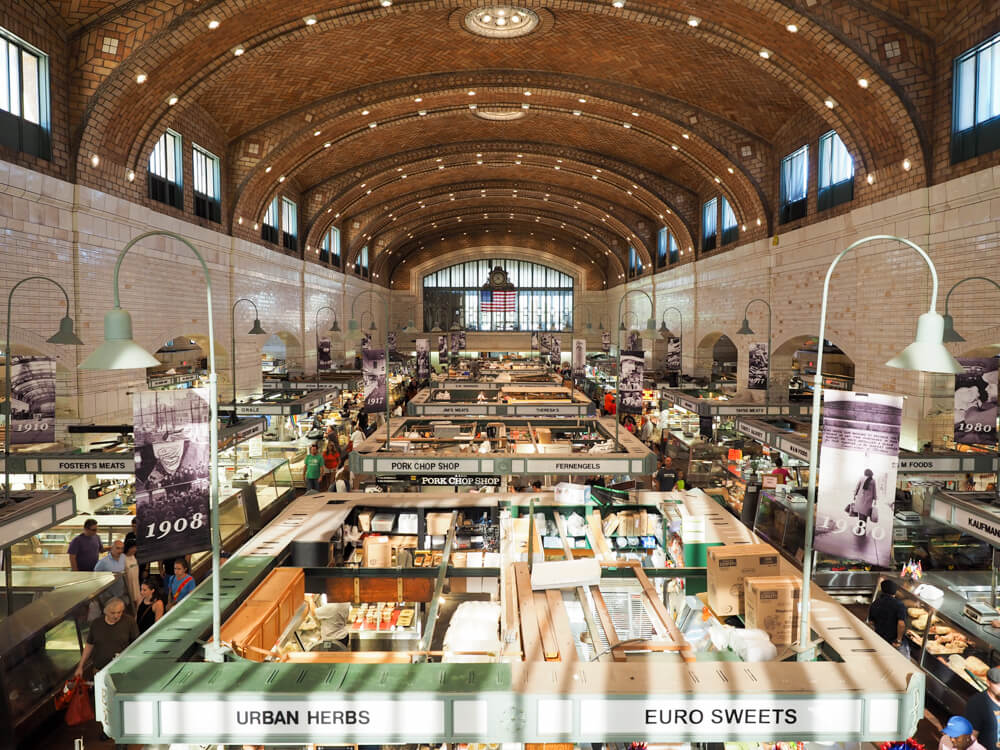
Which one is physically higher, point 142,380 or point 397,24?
point 397,24

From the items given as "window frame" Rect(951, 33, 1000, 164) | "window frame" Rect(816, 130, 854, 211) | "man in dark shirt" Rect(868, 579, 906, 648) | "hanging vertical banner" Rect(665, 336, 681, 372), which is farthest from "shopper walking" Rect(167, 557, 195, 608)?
"hanging vertical banner" Rect(665, 336, 681, 372)

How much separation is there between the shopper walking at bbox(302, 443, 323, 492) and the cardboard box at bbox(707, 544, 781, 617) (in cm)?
1023

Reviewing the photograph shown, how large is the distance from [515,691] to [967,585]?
23.4 ft

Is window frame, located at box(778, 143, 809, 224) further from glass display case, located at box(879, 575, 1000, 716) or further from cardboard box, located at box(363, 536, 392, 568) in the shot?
cardboard box, located at box(363, 536, 392, 568)

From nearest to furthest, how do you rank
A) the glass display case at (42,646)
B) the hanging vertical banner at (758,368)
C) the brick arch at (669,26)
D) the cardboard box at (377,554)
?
the glass display case at (42,646) < the cardboard box at (377,554) < the brick arch at (669,26) < the hanging vertical banner at (758,368)

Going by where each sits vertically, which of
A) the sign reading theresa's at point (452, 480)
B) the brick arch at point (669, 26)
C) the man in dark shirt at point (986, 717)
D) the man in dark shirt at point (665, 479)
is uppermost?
the brick arch at point (669, 26)

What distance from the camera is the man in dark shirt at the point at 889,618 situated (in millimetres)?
6734

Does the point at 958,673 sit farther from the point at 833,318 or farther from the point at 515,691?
the point at 833,318

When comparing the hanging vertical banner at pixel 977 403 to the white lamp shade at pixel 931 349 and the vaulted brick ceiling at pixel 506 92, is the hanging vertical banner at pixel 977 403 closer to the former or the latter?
the vaulted brick ceiling at pixel 506 92

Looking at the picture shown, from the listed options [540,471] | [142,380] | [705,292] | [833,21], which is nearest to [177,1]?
[142,380]

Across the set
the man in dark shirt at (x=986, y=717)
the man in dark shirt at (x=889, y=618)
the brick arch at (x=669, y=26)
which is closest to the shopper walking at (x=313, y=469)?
the brick arch at (x=669, y=26)

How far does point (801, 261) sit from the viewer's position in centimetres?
1712

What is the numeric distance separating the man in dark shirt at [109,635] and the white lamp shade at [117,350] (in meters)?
3.93

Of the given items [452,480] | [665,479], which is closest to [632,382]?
[665,479]
